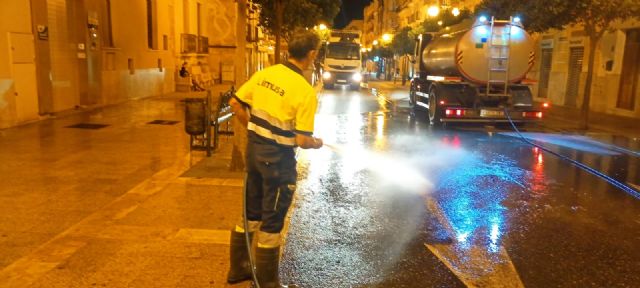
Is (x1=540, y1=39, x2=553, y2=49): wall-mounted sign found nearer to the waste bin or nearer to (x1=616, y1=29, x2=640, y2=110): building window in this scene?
(x1=616, y1=29, x2=640, y2=110): building window

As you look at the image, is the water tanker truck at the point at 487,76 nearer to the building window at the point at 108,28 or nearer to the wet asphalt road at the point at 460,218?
the wet asphalt road at the point at 460,218

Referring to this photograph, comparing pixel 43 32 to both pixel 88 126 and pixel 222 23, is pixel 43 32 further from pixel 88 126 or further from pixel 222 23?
pixel 222 23

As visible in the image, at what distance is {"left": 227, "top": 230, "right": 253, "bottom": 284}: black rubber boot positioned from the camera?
165 inches

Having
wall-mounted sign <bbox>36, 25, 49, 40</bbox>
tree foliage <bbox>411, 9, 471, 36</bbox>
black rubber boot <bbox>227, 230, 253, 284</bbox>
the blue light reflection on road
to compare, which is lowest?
the blue light reflection on road

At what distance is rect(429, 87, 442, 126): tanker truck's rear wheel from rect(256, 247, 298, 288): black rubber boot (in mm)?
11830

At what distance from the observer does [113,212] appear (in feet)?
20.0

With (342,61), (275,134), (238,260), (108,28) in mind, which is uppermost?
(108,28)

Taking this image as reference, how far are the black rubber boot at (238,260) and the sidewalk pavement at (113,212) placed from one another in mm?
82

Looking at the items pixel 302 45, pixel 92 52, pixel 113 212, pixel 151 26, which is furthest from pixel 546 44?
pixel 302 45

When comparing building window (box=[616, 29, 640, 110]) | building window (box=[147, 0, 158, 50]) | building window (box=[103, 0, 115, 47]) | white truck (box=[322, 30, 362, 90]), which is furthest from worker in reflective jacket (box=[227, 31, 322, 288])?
white truck (box=[322, 30, 362, 90])

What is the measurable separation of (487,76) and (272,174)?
12.1 metres

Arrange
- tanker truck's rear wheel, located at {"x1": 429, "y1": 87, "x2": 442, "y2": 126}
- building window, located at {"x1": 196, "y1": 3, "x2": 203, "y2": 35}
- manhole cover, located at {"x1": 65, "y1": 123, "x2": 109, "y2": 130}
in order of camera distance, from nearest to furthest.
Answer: manhole cover, located at {"x1": 65, "y1": 123, "x2": 109, "y2": 130}
tanker truck's rear wheel, located at {"x1": 429, "y1": 87, "x2": 442, "y2": 126}
building window, located at {"x1": 196, "y1": 3, "x2": 203, "y2": 35}

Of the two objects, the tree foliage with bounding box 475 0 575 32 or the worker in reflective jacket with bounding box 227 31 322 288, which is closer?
the worker in reflective jacket with bounding box 227 31 322 288

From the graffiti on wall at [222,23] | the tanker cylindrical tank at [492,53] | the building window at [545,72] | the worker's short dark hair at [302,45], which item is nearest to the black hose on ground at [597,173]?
the tanker cylindrical tank at [492,53]
